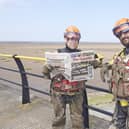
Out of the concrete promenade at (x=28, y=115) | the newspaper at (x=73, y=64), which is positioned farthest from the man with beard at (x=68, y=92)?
the concrete promenade at (x=28, y=115)

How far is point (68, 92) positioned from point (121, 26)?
1213 mm

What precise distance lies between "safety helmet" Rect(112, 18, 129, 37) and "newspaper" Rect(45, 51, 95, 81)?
2.08 ft

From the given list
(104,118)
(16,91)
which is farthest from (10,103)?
(104,118)

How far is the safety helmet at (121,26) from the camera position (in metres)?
3.63

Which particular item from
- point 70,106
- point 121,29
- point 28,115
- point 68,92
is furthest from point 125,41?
point 28,115

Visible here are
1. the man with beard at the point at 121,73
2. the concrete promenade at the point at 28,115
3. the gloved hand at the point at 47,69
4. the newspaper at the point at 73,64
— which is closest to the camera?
the man with beard at the point at 121,73

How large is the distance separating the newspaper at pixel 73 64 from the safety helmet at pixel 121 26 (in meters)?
0.63

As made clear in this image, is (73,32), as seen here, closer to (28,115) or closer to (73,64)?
(73,64)

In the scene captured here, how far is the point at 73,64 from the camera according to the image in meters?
4.17

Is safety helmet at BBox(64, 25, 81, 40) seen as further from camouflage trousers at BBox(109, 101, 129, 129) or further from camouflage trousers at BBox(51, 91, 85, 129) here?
camouflage trousers at BBox(109, 101, 129, 129)

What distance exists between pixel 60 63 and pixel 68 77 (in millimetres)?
192

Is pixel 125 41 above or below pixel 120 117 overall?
above

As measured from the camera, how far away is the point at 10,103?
7.14m

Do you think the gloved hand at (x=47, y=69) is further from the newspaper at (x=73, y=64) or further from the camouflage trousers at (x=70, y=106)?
the camouflage trousers at (x=70, y=106)
